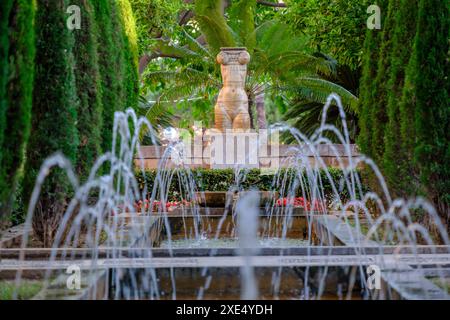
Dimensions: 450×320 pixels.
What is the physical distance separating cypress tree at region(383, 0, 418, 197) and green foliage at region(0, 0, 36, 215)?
4127 millimetres

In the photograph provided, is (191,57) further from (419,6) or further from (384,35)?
(419,6)

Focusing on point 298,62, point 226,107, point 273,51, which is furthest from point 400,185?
point 273,51

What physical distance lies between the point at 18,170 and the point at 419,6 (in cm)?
446

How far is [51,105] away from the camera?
5.95 m

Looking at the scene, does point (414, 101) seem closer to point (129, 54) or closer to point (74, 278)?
point (74, 278)

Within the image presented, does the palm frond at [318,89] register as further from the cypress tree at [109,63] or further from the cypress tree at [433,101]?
the cypress tree at [433,101]

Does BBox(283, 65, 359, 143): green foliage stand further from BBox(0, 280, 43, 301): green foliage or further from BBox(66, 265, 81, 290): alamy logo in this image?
BBox(0, 280, 43, 301): green foliage

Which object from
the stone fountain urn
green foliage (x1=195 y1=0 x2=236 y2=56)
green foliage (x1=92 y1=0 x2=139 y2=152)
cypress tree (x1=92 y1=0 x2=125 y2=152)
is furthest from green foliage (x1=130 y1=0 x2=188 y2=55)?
cypress tree (x1=92 y1=0 x2=125 y2=152)

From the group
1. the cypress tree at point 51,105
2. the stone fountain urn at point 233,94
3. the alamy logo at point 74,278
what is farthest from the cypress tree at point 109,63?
the stone fountain urn at point 233,94

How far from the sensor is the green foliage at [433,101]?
598 cm

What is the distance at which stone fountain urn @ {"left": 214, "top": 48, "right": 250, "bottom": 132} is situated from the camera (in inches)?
530

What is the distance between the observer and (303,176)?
12.2 meters

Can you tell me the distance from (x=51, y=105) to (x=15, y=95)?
1.45 m

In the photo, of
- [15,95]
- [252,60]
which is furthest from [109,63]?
[252,60]
